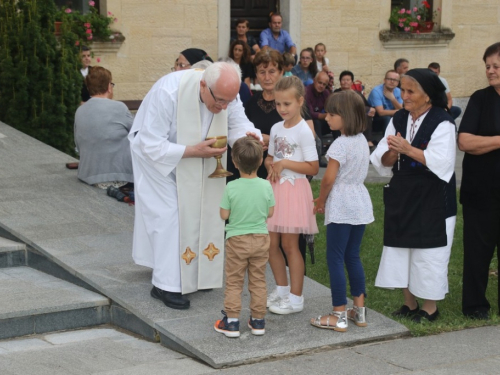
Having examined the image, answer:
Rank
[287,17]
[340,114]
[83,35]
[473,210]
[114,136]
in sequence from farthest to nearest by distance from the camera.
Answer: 1. [287,17]
2. [83,35]
3. [114,136]
4. [473,210]
5. [340,114]

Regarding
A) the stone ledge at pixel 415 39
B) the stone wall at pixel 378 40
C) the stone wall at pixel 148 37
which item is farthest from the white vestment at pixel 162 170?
the stone ledge at pixel 415 39

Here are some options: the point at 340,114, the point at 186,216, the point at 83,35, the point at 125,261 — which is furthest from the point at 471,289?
the point at 83,35

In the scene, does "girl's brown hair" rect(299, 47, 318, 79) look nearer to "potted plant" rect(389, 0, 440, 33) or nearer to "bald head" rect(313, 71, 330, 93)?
"bald head" rect(313, 71, 330, 93)

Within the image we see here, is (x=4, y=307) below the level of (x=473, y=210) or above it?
below

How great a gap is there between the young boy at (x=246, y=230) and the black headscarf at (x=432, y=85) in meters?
1.21

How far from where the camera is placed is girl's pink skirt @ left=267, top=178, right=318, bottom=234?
5.91m

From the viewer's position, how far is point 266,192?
5516mm

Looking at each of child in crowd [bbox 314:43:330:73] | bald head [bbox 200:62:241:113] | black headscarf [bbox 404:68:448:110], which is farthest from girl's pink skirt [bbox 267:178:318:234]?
child in crowd [bbox 314:43:330:73]

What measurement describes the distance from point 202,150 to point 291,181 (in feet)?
2.05

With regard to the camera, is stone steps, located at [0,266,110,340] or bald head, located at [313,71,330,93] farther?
bald head, located at [313,71,330,93]

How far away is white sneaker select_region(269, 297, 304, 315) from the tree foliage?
5.61 metres

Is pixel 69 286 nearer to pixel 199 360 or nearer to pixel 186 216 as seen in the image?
pixel 186 216

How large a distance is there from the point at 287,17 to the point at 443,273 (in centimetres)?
1027

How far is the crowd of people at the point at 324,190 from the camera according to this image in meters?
5.74
